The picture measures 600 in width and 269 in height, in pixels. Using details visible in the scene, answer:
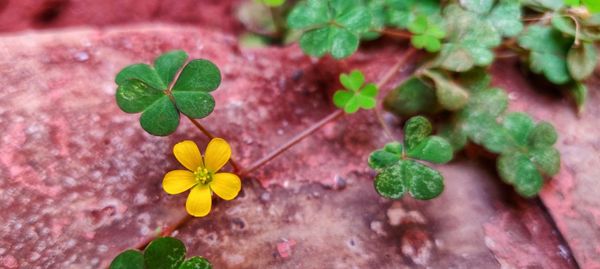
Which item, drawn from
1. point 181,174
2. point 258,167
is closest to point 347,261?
point 258,167

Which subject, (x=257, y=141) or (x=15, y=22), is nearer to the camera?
(x=257, y=141)

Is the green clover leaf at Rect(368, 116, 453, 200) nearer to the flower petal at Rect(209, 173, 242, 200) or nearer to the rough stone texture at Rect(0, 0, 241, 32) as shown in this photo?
the flower petal at Rect(209, 173, 242, 200)

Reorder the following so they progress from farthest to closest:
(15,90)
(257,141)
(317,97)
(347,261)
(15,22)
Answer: (15,22) → (317,97) → (257,141) → (15,90) → (347,261)

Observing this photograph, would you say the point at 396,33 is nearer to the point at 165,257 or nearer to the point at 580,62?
the point at 580,62

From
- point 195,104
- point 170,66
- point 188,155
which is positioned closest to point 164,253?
point 188,155

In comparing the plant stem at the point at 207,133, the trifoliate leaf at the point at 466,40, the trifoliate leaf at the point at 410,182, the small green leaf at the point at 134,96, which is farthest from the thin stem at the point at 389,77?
the small green leaf at the point at 134,96

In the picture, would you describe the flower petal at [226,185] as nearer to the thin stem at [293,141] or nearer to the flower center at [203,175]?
the flower center at [203,175]

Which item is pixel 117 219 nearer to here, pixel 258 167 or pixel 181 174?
pixel 181 174
